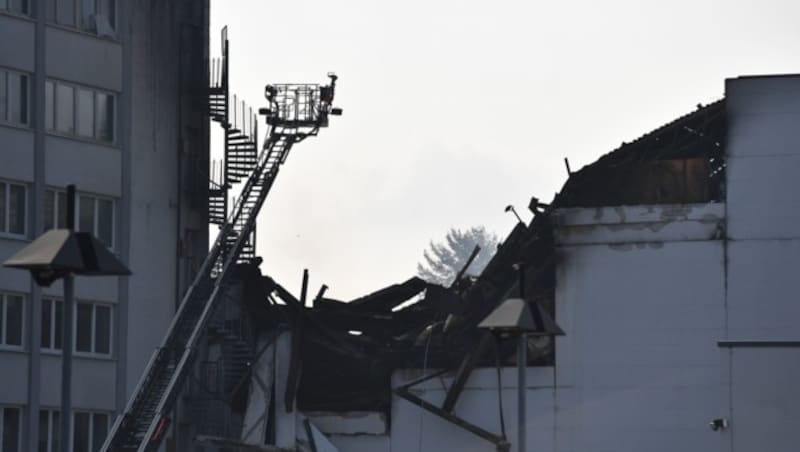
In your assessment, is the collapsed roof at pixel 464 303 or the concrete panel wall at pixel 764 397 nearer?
the concrete panel wall at pixel 764 397

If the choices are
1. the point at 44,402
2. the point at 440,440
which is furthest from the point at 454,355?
the point at 44,402

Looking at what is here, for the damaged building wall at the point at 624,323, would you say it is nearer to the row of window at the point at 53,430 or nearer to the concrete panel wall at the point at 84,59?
the row of window at the point at 53,430

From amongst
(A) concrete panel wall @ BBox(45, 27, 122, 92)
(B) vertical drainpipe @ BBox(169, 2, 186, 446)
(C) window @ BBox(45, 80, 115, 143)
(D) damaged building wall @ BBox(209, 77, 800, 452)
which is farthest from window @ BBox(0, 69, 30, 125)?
(D) damaged building wall @ BBox(209, 77, 800, 452)

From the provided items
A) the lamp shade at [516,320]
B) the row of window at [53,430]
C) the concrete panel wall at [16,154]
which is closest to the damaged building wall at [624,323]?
the row of window at [53,430]

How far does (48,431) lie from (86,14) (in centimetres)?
1260

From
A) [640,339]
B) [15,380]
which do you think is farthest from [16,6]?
[640,339]

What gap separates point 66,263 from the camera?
2486 centimetres

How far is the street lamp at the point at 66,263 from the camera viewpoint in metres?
24.9

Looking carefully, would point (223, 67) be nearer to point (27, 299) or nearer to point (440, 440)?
point (27, 299)

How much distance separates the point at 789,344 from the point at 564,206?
23.6ft

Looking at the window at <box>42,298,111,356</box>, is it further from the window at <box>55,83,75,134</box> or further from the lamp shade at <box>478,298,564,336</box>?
the lamp shade at <box>478,298,564,336</box>

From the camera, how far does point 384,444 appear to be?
5450 centimetres

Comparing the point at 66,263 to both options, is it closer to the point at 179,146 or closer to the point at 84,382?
the point at 84,382

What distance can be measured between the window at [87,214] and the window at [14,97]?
2.34m
